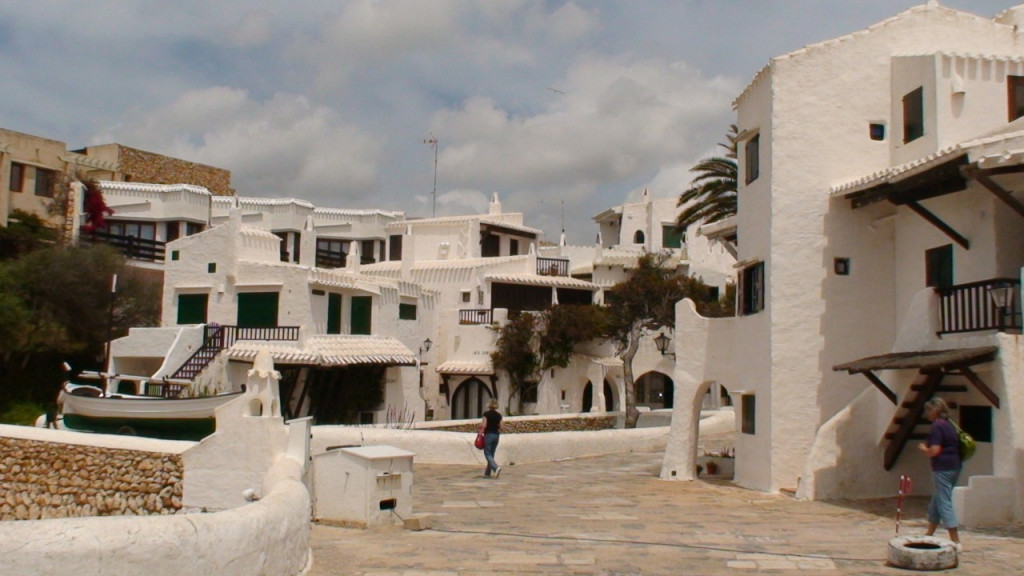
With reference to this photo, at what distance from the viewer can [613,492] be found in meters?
16.7

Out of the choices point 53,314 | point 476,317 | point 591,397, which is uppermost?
point 476,317

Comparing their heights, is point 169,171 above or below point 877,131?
above

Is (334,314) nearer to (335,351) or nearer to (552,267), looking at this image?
(335,351)

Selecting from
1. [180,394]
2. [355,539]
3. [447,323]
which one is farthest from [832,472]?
[447,323]

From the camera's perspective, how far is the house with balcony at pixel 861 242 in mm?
14383

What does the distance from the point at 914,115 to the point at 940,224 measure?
2988mm

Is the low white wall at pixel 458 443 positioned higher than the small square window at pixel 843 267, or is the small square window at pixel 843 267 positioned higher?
the small square window at pixel 843 267

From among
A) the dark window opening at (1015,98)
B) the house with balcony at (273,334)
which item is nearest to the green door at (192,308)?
the house with balcony at (273,334)

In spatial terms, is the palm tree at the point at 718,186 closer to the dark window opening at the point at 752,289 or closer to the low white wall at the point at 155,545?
the dark window opening at the point at 752,289

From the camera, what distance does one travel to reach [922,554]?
8984 millimetres

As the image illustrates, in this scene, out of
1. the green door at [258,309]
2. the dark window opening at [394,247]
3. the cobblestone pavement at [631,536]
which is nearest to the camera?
the cobblestone pavement at [631,536]

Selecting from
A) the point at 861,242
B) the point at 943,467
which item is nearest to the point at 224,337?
the point at 861,242

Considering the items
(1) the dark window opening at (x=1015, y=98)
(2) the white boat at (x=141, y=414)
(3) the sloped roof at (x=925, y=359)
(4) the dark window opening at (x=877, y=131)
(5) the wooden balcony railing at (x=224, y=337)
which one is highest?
(1) the dark window opening at (x=1015, y=98)

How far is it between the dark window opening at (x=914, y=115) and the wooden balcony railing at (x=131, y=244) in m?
32.0
